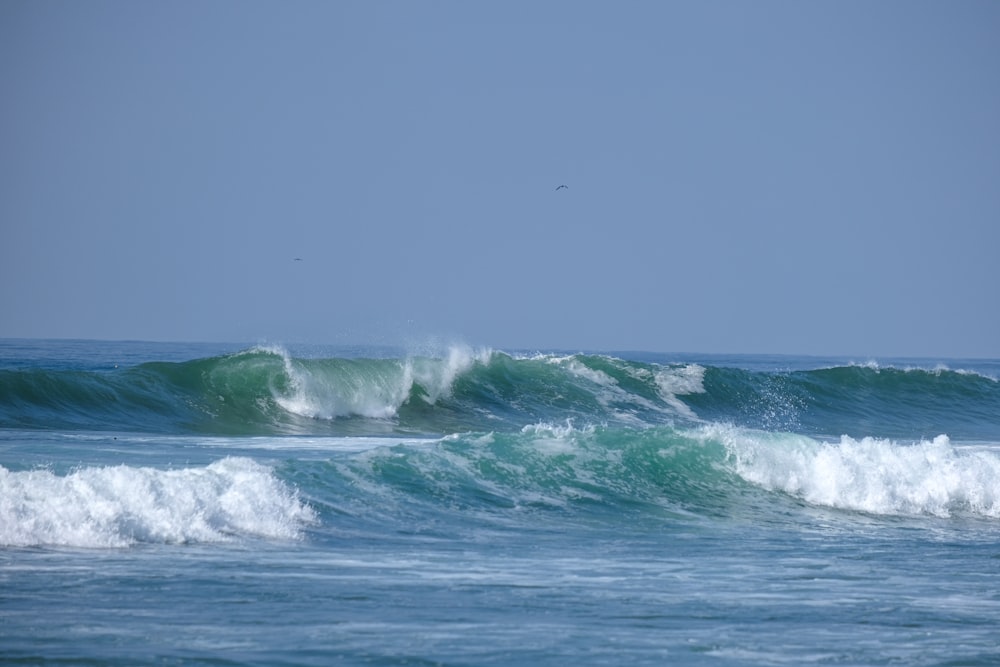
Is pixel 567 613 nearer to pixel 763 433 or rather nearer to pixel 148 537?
pixel 148 537

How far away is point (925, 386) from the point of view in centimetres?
3784

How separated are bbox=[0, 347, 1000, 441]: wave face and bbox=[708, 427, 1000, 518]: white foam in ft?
28.4

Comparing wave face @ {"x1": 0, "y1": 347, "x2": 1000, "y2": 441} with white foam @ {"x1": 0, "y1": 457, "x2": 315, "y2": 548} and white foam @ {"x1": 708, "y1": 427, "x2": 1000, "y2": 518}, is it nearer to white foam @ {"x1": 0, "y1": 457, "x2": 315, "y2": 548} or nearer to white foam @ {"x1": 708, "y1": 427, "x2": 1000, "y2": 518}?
white foam @ {"x1": 708, "y1": 427, "x2": 1000, "y2": 518}

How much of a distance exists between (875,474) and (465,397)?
13.7 m

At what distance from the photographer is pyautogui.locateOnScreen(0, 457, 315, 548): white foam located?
10.3 m

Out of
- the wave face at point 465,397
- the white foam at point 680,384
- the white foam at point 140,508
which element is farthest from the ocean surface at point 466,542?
the white foam at point 680,384

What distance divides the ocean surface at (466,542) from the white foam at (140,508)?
0.03 meters

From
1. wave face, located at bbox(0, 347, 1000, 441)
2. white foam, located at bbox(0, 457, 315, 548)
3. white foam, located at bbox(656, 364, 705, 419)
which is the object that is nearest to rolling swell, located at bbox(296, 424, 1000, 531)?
white foam, located at bbox(0, 457, 315, 548)

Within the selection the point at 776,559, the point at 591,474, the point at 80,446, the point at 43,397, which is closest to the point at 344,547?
the point at 776,559

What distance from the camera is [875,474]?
16344 millimetres

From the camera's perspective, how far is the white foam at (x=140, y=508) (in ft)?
33.7

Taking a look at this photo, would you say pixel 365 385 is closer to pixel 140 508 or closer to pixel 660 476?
pixel 660 476

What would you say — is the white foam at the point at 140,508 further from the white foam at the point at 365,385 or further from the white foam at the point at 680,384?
the white foam at the point at 680,384

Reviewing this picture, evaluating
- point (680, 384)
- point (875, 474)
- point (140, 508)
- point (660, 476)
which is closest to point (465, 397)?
point (680, 384)
